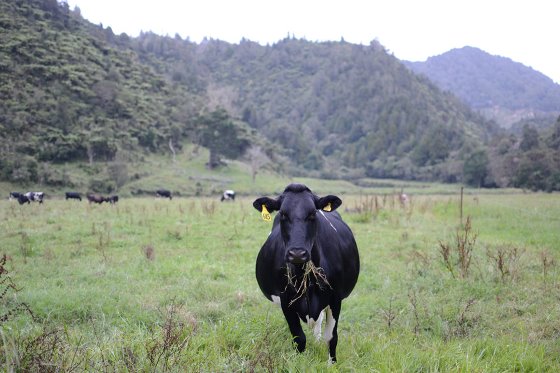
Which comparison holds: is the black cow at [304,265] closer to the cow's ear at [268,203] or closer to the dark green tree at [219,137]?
the cow's ear at [268,203]

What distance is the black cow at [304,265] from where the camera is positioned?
4.05 meters

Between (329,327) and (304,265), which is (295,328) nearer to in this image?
(329,327)

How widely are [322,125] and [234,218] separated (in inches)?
4747

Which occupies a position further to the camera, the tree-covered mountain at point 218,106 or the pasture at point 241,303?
the tree-covered mountain at point 218,106

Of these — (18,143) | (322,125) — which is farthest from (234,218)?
(322,125)

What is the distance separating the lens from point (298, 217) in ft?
13.4

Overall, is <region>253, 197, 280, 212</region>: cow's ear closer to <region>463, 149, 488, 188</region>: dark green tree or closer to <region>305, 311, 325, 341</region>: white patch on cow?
<region>305, 311, 325, 341</region>: white patch on cow

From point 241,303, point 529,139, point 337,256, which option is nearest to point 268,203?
point 337,256

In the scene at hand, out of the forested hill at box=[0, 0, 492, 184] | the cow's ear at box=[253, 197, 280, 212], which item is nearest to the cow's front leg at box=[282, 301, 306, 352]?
the cow's ear at box=[253, 197, 280, 212]

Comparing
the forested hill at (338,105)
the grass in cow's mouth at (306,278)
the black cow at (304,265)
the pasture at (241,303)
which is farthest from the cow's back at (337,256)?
the forested hill at (338,105)

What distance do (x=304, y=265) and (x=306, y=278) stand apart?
157 millimetres

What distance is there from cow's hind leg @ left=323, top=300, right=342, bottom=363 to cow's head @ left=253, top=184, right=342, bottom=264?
81cm

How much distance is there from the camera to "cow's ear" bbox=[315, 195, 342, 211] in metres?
4.50

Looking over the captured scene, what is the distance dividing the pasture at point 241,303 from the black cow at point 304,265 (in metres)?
0.32
